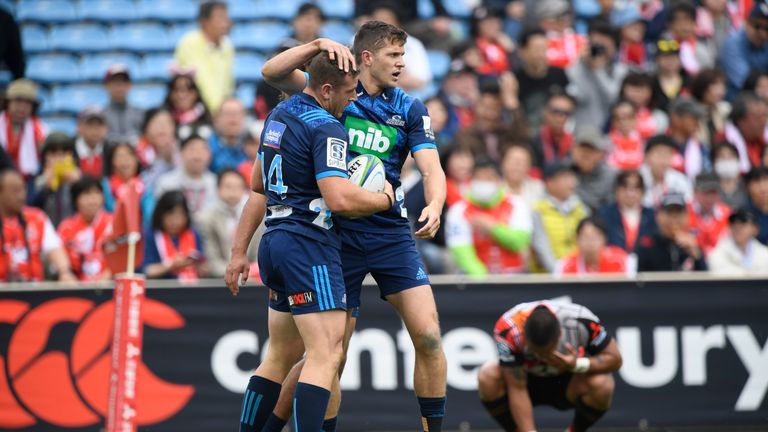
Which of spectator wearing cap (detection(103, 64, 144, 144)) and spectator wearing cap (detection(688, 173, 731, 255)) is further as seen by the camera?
spectator wearing cap (detection(103, 64, 144, 144))

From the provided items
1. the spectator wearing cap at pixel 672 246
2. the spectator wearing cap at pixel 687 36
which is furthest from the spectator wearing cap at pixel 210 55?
the spectator wearing cap at pixel 687 36

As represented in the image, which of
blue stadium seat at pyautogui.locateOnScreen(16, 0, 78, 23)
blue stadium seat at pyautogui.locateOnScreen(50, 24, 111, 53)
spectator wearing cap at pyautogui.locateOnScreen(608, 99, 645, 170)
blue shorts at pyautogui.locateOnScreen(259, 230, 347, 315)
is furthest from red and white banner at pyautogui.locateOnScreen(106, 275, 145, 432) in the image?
blue stadium seat at pyautogui.locateOnScreen(16, 0, 78, 23)

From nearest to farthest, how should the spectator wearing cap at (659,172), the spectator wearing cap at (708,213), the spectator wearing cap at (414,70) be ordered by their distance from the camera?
the spectator wearing cap at (708,213), the spectator wearing cap at (659,172), the spectator wearing cap at (414,70)

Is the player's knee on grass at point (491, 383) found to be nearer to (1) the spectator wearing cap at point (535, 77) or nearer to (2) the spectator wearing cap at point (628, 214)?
(2) the spectator wearing cap at point (628, 214)

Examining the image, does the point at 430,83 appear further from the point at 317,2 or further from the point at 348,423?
the point at 348,423

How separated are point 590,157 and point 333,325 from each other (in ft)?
21.5

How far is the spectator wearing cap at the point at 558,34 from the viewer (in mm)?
15172

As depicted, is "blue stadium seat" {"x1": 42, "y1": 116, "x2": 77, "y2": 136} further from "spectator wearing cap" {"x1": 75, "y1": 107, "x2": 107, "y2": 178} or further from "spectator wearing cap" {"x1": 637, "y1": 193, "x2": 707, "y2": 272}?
"spectator wearing cap" {"x1": 637, "y1": 193, "x2": 707, "y2": 272}

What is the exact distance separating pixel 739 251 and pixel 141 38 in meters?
8.60

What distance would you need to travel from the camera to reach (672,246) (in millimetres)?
11148

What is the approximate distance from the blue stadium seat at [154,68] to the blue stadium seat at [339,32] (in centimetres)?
210

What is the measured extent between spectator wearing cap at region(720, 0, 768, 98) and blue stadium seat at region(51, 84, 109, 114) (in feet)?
26.1

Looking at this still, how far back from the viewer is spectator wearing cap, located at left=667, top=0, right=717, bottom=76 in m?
15.2

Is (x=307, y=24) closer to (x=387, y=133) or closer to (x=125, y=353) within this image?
(x=387, y=133)
